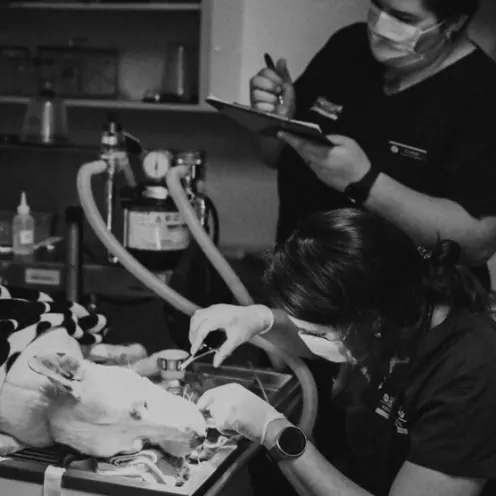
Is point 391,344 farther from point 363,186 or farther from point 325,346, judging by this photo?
point 363,186

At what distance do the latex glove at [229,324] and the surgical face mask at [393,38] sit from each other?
2.07 feet

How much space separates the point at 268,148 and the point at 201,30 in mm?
614

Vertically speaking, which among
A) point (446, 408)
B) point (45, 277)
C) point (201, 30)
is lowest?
point (45, 277)

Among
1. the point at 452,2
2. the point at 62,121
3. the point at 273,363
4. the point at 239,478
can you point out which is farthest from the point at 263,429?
the point at 62,121

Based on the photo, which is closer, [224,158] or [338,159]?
[338,159]

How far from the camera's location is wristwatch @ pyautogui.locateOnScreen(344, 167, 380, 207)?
1.53 metres

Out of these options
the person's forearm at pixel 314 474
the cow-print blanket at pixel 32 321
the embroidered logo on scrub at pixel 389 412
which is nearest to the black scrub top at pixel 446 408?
the embroidered logo on scrub at pixel 389 412

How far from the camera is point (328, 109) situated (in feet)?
5.72

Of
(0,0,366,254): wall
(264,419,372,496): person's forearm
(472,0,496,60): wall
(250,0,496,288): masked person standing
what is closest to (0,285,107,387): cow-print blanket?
(264,419,372,496): person's forearm

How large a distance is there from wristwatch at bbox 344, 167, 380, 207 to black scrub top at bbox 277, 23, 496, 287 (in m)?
0.09

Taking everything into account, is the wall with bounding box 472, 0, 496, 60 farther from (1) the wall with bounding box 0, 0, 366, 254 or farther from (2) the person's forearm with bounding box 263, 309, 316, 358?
(2) the person's forearm with bounding box 263, 309, 316, 358

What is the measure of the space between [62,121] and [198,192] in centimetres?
66

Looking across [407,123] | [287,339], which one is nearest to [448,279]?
[287,339]

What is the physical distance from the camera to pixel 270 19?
2.44 m
